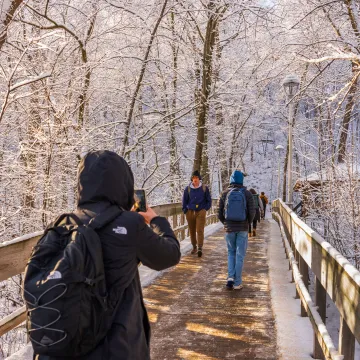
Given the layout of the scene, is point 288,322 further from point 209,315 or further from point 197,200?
point 197,200

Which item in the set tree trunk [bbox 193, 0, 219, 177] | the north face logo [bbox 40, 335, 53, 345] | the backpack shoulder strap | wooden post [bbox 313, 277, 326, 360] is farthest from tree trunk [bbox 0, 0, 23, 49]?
tree trunk [bbox 193, 0, 219, 177]

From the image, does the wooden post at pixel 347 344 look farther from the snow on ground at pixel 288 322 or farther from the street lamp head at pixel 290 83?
the street lamp head at pixel 290 83

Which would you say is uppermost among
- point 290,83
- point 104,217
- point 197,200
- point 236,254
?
point 290,83

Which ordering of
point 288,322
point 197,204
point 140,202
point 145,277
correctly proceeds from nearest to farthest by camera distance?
point 140,202 < point 288,322 < point 145,277 < point 197,204

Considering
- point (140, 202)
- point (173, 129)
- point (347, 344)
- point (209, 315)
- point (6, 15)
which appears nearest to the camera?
point (140, 202)

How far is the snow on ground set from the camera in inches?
174

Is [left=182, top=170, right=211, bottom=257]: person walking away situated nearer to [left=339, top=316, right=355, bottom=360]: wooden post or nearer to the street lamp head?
the street lamp head

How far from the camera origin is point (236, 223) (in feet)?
24.0

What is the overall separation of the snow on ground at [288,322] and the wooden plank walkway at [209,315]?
104 millimetres

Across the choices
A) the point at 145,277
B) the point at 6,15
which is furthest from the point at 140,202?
the point at 145,277

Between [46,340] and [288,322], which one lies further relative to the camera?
[288,322]

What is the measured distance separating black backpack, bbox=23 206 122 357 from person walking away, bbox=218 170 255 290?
5221 millimetres

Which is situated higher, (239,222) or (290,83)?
(290,83)

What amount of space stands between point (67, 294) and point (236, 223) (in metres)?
5.52
